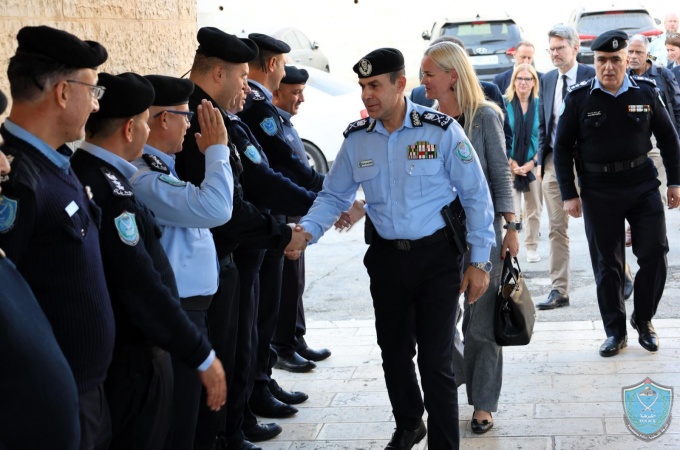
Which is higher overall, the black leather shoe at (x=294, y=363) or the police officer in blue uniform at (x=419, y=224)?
the police officer in blue uniform at (x=419, y=224)

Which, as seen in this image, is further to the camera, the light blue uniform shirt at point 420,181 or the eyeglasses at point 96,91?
the light blue uniform shirt at point 420,181

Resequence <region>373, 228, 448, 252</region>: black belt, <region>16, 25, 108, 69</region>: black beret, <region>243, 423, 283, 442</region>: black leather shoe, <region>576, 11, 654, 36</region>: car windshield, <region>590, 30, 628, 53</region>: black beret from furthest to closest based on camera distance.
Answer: <region>576, 11, 654, 36</region>: car windshield < <region>590, 30, 628, 53</region>: black beret < <region>243, 423, 283, 442</region>: black leather shoe < <region>373, 228, 448, 252</region>: black belt < <region>16, 25, 108, 69</region>: black beret

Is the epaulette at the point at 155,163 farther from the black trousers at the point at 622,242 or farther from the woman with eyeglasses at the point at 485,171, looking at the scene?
the black trousers at the point at 622,242

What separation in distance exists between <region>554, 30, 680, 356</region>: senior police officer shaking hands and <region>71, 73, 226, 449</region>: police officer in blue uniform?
3463mm

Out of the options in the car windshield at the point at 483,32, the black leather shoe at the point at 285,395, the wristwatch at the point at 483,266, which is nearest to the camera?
the wristwatch at the point at 483,266

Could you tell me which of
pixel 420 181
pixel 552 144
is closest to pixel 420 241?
pixel 420 181

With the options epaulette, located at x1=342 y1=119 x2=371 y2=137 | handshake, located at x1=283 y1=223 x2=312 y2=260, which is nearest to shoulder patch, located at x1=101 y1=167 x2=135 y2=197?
handshake, located at x1=283 y1=223 x2=312 y2=260

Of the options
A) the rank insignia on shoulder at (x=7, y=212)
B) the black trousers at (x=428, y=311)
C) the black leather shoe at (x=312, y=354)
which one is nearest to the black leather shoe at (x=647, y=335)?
the black leather shoe at (x=312, y=354)

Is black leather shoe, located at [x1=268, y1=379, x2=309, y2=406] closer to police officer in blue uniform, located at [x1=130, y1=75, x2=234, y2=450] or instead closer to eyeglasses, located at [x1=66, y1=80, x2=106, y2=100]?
police officer in blue uniform, located at [x1=130, y1=75, x2=234, y2=450]

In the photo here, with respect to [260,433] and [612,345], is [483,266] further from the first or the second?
[612,345]

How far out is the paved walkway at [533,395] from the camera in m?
4.68

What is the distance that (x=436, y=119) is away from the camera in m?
4.22

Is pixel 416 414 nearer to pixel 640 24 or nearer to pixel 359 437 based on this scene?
pixel 359 437

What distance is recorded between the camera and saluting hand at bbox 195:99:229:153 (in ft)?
12.4
